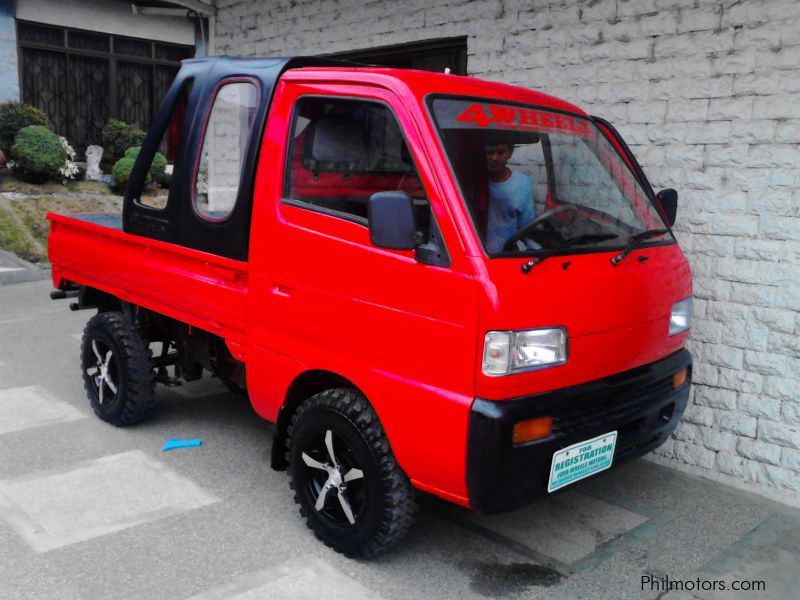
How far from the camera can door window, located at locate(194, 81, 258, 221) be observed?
12.7 ft

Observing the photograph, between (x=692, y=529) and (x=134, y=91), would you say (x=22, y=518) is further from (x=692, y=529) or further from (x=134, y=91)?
(x=134, y=91)

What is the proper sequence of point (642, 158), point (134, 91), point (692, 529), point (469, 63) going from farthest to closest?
point (134, 91)
point (469, 63)
point (642, 158)
point (692, 529)

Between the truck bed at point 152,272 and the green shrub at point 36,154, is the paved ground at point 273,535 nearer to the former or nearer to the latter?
the truck bed at point 152,272

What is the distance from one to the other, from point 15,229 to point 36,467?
784 centimetres

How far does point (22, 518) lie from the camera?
3680mm

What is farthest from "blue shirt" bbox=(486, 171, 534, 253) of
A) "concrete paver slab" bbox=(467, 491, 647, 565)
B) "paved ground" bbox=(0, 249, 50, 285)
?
"paved ground" bbox=(0, 249, 50, 285)

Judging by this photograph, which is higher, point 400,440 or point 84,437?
point 400,440

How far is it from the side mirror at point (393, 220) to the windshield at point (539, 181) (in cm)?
25

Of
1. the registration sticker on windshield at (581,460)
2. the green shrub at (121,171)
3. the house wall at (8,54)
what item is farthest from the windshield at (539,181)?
the house wall at (8,54)

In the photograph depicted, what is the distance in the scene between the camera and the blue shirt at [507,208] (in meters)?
3.01

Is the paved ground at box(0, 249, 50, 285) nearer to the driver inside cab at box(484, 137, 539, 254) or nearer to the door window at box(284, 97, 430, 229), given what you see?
the door window at box(284, 97, 430, 229)

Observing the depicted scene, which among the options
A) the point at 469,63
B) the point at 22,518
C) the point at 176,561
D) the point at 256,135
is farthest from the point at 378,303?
the point at 469,63

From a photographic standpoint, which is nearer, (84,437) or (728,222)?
(728,222)

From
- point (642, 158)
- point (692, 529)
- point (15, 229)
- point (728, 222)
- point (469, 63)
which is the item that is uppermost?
point (469, 63)
